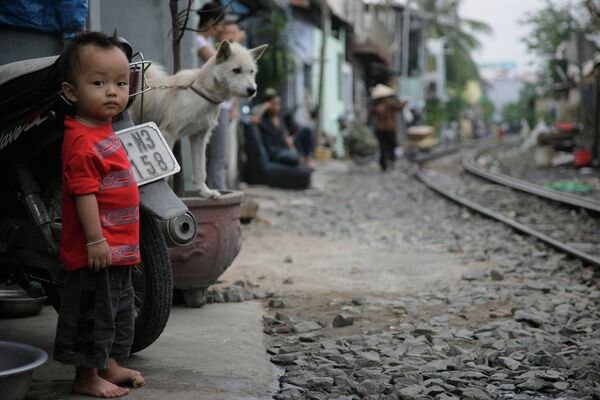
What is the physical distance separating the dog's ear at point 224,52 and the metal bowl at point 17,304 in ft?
5.34

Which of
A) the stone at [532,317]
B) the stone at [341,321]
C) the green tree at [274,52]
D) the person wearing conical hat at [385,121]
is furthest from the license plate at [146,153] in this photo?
the person wearing conical hat at [385,121]

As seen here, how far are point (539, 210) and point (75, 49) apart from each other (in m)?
9.26

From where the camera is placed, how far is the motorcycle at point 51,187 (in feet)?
10.6

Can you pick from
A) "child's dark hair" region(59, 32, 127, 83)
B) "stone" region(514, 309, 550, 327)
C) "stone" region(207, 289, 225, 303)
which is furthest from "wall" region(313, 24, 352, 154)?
"child's dark hair" region(59, 32, 127, 83)

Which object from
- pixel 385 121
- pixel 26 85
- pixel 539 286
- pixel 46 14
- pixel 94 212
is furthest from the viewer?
pixel 385 121

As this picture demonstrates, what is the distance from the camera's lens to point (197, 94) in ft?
15.7

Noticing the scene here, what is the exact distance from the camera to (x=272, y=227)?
9398 millimetres

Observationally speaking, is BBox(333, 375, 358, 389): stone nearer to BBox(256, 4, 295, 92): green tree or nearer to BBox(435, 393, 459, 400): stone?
BBox(435, 393, 459, 400): stone

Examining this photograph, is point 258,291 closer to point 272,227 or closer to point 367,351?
point 367,351

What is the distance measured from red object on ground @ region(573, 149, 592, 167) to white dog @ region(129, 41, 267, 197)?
15099mm

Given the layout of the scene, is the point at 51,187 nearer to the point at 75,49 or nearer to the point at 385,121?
the point at 75,49

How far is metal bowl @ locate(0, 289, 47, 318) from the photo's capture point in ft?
14.0

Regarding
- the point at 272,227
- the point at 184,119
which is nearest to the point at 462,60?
the point at 272,227

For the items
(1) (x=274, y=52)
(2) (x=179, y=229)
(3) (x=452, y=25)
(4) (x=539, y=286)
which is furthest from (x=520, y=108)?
(2) (x=179, y=229)
